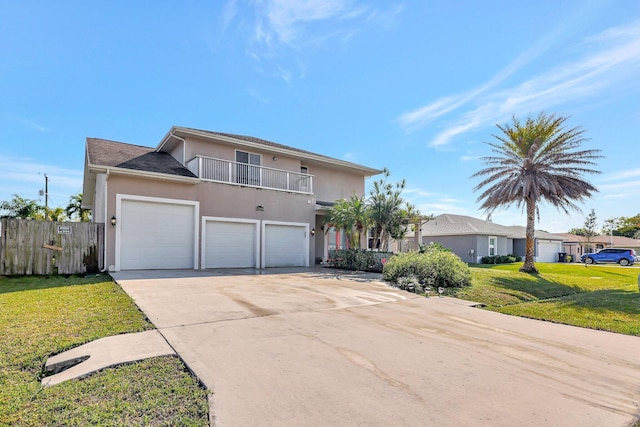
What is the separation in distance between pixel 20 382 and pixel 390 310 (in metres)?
6.13

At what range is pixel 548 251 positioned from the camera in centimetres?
3750

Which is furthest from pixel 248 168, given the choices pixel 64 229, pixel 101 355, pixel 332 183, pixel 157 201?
pixel 101 355

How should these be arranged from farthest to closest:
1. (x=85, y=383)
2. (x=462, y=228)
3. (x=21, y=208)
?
(x=21, y=208) < (x=462, y=228) < (x=85, y=383)

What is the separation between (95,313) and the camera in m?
6.04

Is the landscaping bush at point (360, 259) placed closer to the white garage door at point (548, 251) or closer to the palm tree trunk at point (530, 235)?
the palm tree trunk at point (530, 235)

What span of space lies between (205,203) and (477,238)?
24069mm

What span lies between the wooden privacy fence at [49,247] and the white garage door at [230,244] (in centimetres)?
407

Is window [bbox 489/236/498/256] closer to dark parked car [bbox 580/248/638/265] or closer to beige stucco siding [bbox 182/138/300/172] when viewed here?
dark parked car [bbox 580/248/638/265]

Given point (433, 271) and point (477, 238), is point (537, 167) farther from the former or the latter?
point (477, 238)

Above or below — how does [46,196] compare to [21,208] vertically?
above

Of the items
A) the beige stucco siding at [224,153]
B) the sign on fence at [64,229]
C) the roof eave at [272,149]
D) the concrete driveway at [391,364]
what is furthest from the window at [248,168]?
the concrete driveway at [391,364]

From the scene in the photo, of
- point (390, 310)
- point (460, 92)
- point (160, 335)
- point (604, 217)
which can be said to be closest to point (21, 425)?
point (160, 335)

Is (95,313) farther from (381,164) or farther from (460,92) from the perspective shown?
(381,164)

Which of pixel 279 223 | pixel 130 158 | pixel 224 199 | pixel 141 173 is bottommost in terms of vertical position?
pixel 279 223
